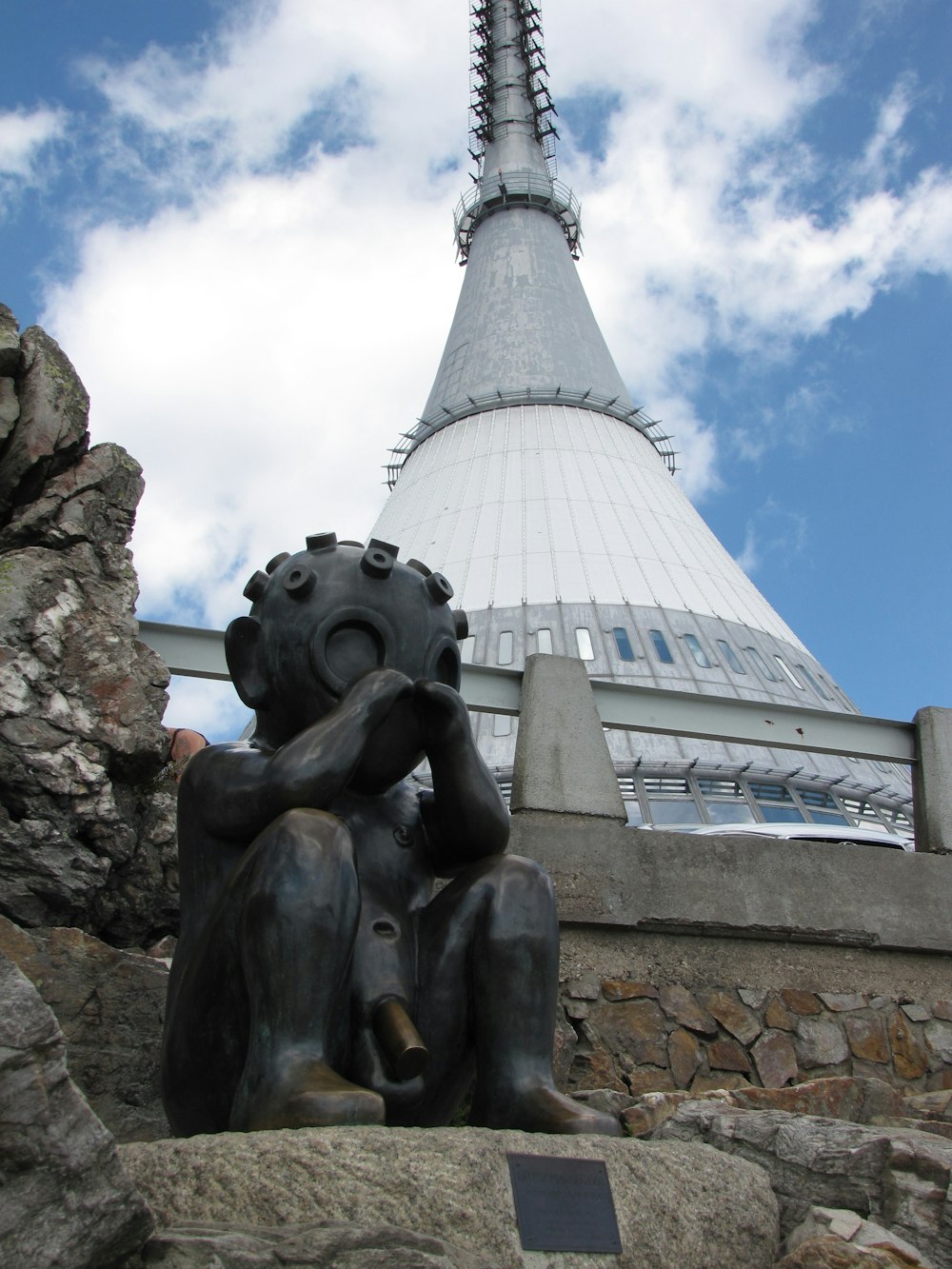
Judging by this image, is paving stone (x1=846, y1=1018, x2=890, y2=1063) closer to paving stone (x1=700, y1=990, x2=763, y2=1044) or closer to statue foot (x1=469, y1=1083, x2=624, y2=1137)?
paving stone (x1=700, y1=990, x2=763, y2=1044)

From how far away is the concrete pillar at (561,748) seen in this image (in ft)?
16.3

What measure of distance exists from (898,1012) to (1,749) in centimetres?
366

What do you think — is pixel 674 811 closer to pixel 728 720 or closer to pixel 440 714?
pixel 728 720

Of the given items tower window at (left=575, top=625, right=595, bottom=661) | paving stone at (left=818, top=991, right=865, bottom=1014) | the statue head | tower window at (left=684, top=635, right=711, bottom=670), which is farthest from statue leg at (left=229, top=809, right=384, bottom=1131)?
tower window at (left=684, top=635, right=711, bottom=670)

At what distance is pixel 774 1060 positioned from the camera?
4.65 metres

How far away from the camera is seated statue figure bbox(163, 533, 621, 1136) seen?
8.83 ft

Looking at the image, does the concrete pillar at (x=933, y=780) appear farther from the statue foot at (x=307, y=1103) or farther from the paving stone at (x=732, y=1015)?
the statue foot at (x=307, y=1103)

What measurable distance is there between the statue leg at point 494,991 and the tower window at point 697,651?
21.6 meters

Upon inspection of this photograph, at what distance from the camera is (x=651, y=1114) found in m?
3.46

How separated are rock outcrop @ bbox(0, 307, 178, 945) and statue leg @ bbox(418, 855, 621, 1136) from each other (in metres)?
1.73

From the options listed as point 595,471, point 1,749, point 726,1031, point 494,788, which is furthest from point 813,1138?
point 595,471

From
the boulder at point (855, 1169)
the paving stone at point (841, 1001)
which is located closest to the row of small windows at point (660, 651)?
the paving stone at point (841, 1001)

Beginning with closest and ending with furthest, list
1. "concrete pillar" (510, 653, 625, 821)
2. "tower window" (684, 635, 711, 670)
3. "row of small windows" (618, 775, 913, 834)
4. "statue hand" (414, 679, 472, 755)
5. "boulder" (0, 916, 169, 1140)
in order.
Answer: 1. "statue hand" (414, 679, 472, 755)
2. "boulder" (0, 916, 169, 1140)
3. "concrete pillar" (510, 653, 625, 821)
4. "row of small windows" (618, 775, 913, 834)
5. "tower window" (684, 635, 711, 670)

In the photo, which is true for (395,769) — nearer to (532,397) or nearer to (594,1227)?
(594,1227)
